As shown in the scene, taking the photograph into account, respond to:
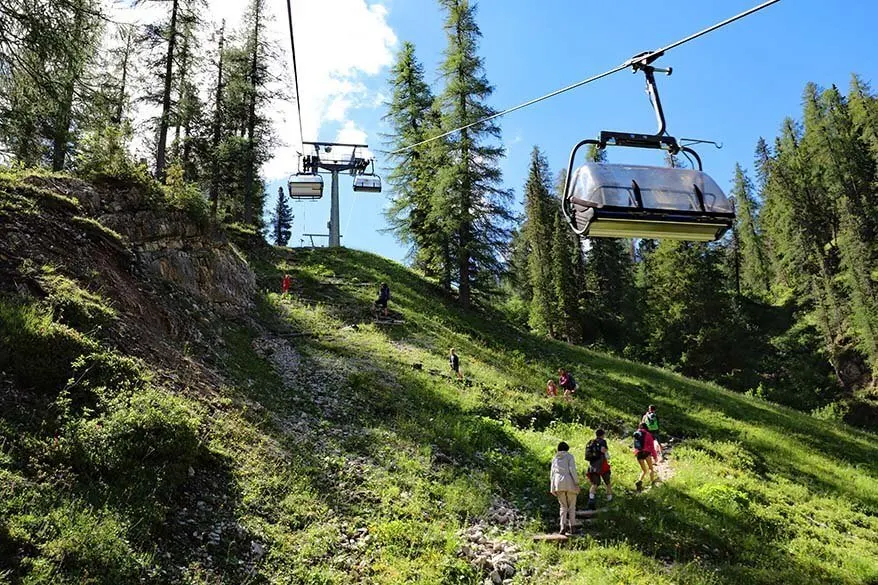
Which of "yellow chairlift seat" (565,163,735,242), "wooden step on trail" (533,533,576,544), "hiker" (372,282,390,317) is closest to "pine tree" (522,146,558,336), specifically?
"hiker" (372,282,390,317)

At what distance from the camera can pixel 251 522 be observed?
8.30 meters

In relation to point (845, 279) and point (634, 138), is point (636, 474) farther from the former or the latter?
point (845, 279)

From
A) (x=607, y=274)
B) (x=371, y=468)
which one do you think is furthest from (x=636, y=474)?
(x=607, y=274)

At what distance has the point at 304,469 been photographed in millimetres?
10523

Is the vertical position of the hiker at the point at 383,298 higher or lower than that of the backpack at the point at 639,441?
higher

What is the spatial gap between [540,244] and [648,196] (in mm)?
41014

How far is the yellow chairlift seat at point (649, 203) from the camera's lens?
677 cm

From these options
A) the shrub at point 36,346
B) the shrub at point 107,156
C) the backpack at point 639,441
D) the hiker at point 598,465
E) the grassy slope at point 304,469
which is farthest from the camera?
the shrub at point 107,156

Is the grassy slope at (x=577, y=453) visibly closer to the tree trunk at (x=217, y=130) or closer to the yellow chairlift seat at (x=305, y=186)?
the yellow chairlift seat at (x=305, y=186)

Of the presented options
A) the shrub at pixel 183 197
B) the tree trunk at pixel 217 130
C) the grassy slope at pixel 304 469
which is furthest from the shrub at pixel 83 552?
the tree trunk at pixel 217 130

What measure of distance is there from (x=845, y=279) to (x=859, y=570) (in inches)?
1576

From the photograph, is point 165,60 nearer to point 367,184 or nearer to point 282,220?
point 367,184

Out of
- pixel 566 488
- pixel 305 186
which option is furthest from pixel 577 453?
pixel 305 186

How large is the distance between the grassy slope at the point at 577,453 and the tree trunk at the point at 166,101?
707 cm
